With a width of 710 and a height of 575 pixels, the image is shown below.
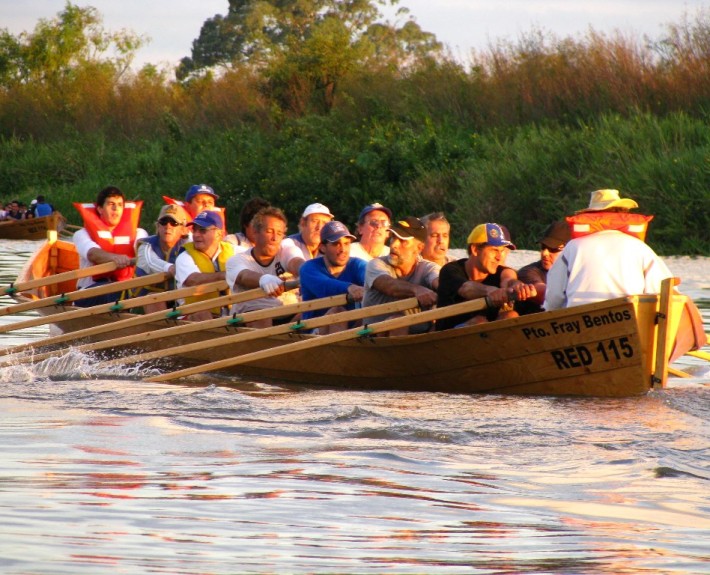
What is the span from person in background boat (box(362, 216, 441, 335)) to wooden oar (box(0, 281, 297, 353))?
37.9 inches

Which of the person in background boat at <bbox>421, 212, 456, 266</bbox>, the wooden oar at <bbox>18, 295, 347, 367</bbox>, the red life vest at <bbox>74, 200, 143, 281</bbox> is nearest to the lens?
the wooden oar at <bbox>18, 295, 347, 367</bbox>

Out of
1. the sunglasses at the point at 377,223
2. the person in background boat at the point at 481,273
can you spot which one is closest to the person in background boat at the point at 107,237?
the sunglasses at the point at 377,223

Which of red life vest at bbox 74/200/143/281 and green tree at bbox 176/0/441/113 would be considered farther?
green tree at bbox 176/0/441/113

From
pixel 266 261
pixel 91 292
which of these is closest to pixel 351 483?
pixel 266 261

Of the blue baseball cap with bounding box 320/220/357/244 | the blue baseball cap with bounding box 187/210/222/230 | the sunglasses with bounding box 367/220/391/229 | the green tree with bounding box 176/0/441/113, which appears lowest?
the blue baseball cap with bounding box 320/220/357/244

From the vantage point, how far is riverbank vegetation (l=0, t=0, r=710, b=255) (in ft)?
59.1

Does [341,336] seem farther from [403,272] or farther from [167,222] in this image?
[167,222]

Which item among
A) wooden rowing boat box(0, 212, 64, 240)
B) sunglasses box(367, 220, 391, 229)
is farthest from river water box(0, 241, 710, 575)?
wooden rowing boat box(0, 212, 64, 240)

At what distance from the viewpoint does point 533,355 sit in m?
7.73

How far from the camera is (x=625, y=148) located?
17.8 metres

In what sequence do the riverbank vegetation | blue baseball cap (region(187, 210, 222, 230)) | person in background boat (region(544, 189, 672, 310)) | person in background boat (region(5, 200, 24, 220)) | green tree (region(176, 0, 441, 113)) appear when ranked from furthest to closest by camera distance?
1. green tree (region(176, 0, 441, 113))
2. person in background boat (region(5, 200, 24, 220))
3. the riverbank vegetation
4. blue baseball cap (region(187, 210, 222, 230))
5. person in background boat (region(544, 189, 672, 310))

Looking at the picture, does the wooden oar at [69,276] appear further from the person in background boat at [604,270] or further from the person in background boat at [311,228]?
the person in background boat at [604,270]

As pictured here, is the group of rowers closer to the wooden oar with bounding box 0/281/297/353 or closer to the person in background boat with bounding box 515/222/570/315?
the person in background boat with bounding box 515/222/570/315

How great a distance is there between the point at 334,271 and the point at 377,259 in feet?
1.94
